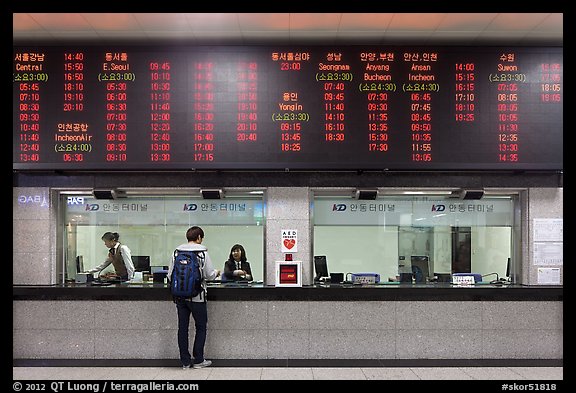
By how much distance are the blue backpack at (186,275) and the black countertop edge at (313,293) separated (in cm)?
39

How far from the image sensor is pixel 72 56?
4.94 m

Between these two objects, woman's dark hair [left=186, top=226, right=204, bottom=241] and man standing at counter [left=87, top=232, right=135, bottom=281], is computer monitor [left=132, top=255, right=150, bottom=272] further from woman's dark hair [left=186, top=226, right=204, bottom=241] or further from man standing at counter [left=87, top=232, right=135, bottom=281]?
woman's dark hair [left=186, top=226, right=204, bottom=241]

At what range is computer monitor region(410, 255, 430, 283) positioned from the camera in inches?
254

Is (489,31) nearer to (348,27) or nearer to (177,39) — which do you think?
(348,27)

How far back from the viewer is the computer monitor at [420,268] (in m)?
6.45

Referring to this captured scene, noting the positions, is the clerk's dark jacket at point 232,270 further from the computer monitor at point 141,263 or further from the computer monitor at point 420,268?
the computer monitor at point 420,268

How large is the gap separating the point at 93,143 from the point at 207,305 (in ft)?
6.65

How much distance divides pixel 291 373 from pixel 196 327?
41.3 inches

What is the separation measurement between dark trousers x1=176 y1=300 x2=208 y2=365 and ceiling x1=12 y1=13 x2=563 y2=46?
2727 millimetres

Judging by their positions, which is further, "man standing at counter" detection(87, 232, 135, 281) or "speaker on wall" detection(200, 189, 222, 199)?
"man standing at counter" detection(87, 232, 135, 281)

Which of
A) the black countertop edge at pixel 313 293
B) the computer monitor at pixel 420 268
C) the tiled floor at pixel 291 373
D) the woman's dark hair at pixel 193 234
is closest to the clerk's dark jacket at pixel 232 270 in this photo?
the black countertop edge at pixel 313 293

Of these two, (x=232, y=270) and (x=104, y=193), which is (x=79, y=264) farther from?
(x=232, y=270)

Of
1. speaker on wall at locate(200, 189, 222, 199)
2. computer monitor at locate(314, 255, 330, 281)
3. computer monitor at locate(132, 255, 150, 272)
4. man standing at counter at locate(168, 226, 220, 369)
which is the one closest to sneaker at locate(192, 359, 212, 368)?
man standing at counter at locate(168, 226, 220, 369)
